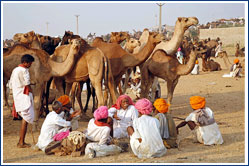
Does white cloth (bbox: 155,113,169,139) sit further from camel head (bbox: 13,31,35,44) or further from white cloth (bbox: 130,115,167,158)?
camel head (bbox: 13,31,35,44)

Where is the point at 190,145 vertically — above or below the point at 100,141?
below

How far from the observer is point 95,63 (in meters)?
9.41

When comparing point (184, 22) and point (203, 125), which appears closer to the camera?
point (203, 125)

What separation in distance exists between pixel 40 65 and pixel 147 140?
12.1 feet

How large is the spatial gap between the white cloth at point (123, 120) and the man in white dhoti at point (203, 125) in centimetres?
89

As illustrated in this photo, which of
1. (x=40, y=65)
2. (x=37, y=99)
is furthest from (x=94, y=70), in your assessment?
(x=37, y=99)

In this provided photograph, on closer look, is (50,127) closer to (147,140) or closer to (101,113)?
(101,113)

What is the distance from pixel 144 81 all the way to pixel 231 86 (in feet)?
23.9

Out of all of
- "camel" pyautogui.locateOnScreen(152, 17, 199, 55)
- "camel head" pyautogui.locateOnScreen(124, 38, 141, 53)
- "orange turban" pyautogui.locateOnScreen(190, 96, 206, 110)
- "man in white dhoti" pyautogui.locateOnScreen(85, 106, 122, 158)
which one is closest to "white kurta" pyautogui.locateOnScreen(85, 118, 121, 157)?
"man in white dhoti" pyautogui.locateOnScreen(85, 106, 122, 158)

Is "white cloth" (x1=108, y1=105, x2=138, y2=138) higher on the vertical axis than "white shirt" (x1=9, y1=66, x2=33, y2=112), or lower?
lower

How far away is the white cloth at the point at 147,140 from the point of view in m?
6.64

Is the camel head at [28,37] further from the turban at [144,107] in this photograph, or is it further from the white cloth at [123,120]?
the turban at [144,107]

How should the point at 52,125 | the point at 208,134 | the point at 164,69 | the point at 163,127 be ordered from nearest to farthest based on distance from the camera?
1. the point at 52,125
2. the point at 163,127
3. the point at 208,134
4. the point at 164,69

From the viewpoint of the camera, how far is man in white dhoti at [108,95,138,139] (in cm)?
777
